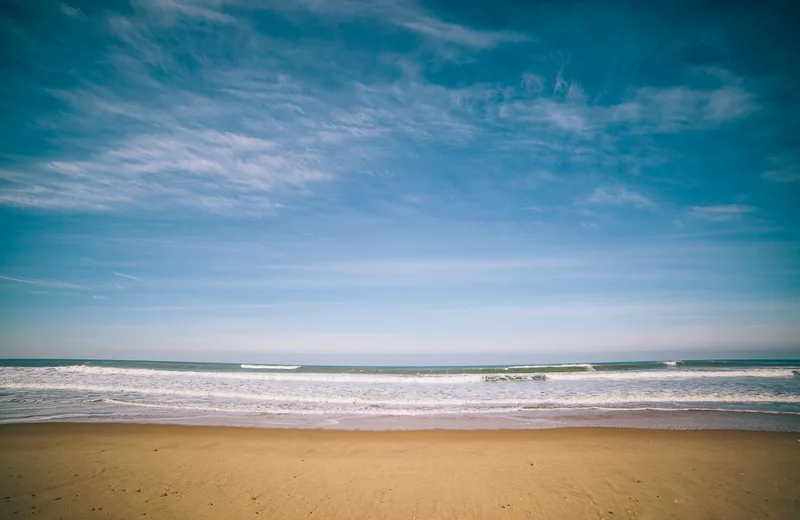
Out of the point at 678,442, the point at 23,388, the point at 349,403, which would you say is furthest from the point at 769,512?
the point at 23,388

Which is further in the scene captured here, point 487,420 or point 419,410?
point 419,410

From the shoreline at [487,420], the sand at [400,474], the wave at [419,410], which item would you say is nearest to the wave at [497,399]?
the wave at [419,410]

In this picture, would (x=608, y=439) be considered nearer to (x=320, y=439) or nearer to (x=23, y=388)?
(x=320, y=439)

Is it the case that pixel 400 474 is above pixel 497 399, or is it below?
above

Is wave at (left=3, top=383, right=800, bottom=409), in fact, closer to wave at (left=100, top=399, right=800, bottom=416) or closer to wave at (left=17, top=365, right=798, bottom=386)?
wave at (left=100, top=399, right=800, bottom=416)

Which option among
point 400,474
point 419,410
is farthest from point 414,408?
point 400,474

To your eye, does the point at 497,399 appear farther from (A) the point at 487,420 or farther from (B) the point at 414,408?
(A) the point at 487,420

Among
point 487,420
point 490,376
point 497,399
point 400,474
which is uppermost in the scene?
point 400,474

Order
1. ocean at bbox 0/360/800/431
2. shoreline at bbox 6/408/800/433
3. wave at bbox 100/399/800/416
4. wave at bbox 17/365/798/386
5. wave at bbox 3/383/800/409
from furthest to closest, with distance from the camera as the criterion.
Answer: wave at bbox 17/365/798/386 < wave at bbox 3/383/800/409 < wave at bbox 100/399/800/416 < ocean at bbox 0/360/800/431 < shoreline at bbox 6/408/800/433

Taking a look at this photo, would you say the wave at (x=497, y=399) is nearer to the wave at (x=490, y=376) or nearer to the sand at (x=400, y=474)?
the sand at (x=400, y=474)

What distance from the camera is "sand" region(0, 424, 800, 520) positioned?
6.51 meters

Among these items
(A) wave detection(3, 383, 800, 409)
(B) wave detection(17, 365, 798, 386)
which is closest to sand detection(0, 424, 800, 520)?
(A) wave detection(3, 383, 800, 409)

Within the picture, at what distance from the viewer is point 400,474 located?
812 centimetres

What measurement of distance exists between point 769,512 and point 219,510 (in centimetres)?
980
